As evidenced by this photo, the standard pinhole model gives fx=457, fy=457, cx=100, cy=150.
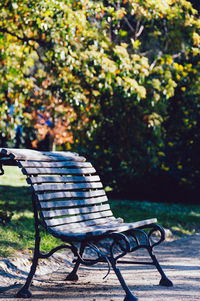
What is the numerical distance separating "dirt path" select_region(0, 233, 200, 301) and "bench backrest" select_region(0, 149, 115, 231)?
0.59 m

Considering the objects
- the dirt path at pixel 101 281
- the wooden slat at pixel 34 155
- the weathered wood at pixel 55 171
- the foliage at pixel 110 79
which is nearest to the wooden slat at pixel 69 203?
the weathered wood at pixel 55 171

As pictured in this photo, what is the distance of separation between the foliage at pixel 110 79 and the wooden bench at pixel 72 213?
104 inches

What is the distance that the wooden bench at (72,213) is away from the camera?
3703mm

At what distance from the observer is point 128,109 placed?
8992mm

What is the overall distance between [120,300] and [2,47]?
241 inches

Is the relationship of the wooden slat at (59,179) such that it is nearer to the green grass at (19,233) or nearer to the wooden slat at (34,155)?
the wooden slat at (34,155)

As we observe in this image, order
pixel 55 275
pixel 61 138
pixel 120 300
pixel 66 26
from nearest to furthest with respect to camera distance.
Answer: pixel 120 300 → pixel 55 275 → pixel 66 26 → pixel 61 138

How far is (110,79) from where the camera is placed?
7273 millimetres

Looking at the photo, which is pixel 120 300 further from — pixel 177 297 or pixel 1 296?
pixel 1 296

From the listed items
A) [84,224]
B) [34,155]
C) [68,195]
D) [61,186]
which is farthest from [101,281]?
[34,155]

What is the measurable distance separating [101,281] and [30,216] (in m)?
3.56

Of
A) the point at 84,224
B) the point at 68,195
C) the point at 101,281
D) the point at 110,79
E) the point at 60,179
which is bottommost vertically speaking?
the point at 101,281

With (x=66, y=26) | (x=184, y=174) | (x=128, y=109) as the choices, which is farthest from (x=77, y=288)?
(x=184, y=174)

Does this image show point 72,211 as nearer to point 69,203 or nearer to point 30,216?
point 69,203
